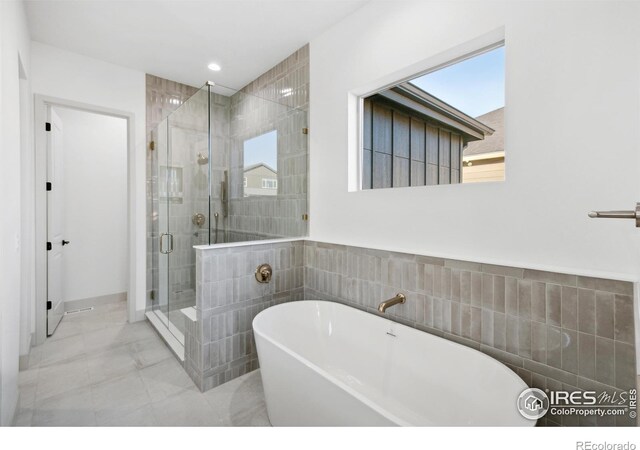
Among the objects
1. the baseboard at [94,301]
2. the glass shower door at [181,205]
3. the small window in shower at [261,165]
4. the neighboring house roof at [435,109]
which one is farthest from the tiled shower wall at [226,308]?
the baseboard at [94,301]

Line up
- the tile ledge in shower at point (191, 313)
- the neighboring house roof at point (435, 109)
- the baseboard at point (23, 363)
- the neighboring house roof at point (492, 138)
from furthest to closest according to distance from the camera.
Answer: the baseboard at point (23, 363)
the tile ledge in shower at point (191, 313)
the neighboring house roof at point (435, 109)
the neighboring house roof at point (492, 138)

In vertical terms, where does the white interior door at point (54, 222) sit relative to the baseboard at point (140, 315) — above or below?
above

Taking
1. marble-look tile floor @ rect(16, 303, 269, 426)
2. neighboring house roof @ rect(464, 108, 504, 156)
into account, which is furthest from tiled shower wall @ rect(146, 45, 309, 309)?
neighboring house roof @ rect(464, 108, 504, 156)

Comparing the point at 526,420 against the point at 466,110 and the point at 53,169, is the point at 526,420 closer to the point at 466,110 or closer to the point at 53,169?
the point at 466,110

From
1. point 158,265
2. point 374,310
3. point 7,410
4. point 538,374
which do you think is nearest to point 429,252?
point 374,310

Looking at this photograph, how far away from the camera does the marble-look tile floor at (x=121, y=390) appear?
5.90ft

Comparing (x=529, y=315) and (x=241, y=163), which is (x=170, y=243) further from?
(x=529, y=315)

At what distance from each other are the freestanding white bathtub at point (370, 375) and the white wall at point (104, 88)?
212 centimetres

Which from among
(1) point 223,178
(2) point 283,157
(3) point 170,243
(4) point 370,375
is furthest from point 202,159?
(4) point 370,375

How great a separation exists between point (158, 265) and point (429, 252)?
283cm

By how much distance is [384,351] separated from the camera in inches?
73.4

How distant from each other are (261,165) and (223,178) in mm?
395

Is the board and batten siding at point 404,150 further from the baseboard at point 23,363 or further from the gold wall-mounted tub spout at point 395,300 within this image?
the baseboard at point 23,363

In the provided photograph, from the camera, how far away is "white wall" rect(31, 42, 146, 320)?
2750 millimetres
